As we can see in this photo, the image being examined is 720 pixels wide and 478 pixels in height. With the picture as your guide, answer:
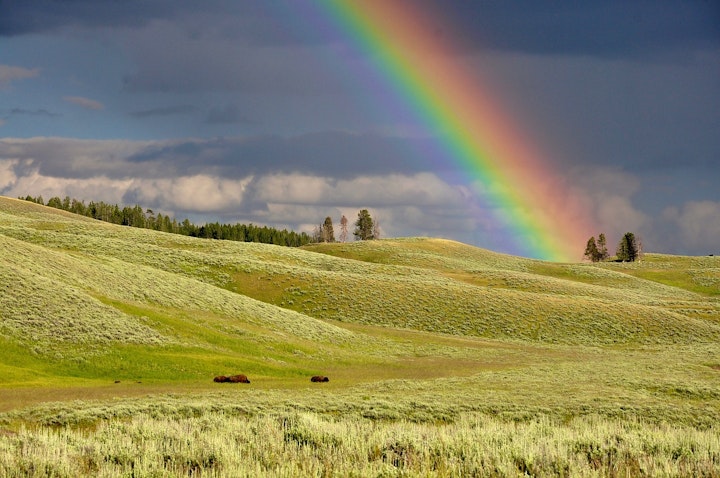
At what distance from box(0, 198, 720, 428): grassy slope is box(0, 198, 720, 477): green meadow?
0.80ft

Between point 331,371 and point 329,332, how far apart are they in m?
16.9

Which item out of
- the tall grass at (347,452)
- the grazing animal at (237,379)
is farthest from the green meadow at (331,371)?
the grazing animal at (237,379)

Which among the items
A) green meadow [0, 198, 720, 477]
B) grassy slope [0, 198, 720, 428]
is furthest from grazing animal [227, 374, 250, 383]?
grassy slope [0, 198, 720, 428]

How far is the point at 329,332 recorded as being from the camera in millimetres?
66250

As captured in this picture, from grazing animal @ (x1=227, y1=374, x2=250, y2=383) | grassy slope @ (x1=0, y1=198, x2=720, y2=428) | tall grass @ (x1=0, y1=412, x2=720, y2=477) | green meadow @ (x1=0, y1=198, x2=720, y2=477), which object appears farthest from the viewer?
grazing animal @ (x1=227, y1=374, x2=250, y2=383)

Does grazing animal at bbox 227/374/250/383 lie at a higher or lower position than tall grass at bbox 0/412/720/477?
lower

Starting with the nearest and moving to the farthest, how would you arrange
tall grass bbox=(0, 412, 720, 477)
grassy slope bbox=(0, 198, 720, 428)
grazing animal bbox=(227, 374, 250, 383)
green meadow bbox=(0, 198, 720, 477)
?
tall grass bbox=(0, 412, 720, 477) < green meadow bbox=(0, 198, 720, 477) < grassy slope bbox=(0, 198, 720, 428) < grazing animal bbox=(227, 374, 250, 383)

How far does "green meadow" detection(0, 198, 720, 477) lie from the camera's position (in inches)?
710

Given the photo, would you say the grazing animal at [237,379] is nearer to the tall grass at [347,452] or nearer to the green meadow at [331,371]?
the green meadow at [331,371]

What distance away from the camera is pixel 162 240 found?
11912 centimetres

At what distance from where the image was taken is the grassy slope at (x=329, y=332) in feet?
127

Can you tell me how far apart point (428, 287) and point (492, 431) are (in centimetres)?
7301

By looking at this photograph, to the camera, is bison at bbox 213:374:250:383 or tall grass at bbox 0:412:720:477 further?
bison at bbox 213:374:250:383

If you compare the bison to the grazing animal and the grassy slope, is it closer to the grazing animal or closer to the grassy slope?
the grazing animal
